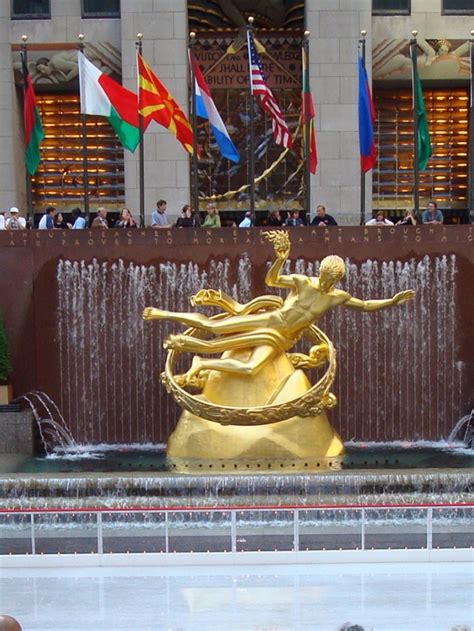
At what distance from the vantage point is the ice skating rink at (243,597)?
8.83 meters

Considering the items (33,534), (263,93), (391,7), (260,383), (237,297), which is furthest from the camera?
(391,7)

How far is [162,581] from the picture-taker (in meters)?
10.2

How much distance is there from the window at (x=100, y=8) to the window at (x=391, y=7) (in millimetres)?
5631

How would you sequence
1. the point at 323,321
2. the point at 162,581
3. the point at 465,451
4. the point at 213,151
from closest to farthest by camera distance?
the point at 162,581, the point at 465,451, the point at 323,321, the point at 213,151

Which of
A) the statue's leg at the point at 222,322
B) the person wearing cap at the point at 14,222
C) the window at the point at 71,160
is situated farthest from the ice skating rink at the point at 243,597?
the window at the point at 71,160

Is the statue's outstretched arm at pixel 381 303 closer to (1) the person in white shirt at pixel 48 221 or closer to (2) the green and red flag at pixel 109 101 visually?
(2) the green and red flag at pixel 109 101

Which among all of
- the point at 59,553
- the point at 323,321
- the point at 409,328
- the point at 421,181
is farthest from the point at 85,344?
the point at 421,181

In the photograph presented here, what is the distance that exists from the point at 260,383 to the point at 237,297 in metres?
3.32

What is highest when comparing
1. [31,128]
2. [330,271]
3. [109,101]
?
[109,101]

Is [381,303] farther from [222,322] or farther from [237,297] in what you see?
[237,297]

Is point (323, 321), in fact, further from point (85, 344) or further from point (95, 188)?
point (95, 188)

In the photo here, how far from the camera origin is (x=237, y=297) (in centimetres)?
1781

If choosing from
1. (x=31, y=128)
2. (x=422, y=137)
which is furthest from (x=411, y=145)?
(x=31, y=128)

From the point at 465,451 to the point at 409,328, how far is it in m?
2.11
